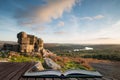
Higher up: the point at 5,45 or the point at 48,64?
the point at 5,45

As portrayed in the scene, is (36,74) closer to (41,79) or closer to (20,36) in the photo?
(41,79)

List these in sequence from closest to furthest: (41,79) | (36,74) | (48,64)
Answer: (41,79) < (36,74) < (48,64)

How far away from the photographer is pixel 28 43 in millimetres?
18688

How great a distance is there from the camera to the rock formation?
18.3m

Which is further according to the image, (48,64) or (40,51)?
(40,51)

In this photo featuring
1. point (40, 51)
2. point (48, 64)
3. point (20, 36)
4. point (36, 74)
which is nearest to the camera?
point (36, 74)

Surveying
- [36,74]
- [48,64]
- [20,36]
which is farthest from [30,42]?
[36,74]

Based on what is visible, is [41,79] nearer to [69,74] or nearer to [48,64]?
[69,74]

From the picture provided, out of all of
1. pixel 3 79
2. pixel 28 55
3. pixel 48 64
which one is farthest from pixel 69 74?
pixel 28 55

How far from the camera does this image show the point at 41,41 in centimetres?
2003

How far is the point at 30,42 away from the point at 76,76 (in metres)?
15.2

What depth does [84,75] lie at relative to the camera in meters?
4.60

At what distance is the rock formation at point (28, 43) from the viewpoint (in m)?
18.3

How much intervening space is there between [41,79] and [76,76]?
3.50 ft
